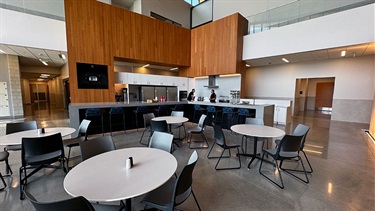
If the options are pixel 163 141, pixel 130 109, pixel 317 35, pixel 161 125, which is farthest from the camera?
pixel 130 109

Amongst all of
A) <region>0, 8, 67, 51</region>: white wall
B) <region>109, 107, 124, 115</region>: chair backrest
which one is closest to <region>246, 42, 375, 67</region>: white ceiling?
<region>109, 107, 124, 115</region>: chair backrest

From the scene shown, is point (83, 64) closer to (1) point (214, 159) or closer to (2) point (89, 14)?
(2) point (89, 14)

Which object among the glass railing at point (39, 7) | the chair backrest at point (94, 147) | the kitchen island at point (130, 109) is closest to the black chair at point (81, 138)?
the chair backrest at point (94, 147)

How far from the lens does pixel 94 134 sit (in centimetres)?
522

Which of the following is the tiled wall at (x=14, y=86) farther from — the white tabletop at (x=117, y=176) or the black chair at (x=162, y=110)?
the white tabletop at (x=117, y=176)

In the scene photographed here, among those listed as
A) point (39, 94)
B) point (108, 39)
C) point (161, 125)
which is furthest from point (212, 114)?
point (39, 94)

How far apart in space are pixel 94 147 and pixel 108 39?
542 centimetres

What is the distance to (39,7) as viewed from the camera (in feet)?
18.4

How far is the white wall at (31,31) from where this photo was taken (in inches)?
202

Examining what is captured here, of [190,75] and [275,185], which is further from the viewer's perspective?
[190,75]

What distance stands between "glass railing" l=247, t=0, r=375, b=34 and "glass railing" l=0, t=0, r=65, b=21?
24.5 ft

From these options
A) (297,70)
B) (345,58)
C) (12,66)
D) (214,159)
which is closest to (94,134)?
(214,159)

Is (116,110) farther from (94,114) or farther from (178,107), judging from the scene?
(178,107)

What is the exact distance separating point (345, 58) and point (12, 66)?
15031 mm
